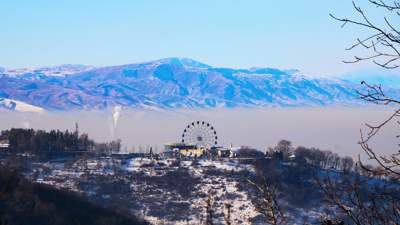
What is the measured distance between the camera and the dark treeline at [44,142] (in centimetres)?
8041

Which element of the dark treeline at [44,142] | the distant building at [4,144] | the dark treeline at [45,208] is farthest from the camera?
the dark treeline at [44,142]

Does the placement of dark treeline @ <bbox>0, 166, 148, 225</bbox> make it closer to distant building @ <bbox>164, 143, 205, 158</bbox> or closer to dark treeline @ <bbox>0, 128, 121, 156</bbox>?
dark treeline @ <bbox>0, 128, 121, 156</bbox>

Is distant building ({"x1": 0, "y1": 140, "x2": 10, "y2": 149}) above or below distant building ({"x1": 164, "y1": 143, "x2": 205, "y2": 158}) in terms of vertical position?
below

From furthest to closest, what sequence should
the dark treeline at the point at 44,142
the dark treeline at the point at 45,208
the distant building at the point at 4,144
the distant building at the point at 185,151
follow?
1. the distant building at the point at 185,151
2. the dark treeline at the point at 44,142
3. the distant building at the point at 4,144
4. the dark treeline at the point at 45,208

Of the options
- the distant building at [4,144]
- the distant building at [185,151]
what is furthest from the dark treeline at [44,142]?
the distant building at [185,151]

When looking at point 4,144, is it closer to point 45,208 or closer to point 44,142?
point 44,142

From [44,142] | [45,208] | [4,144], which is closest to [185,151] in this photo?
[44,142]

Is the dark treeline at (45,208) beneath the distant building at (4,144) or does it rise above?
beneath

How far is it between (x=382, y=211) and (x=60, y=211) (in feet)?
131

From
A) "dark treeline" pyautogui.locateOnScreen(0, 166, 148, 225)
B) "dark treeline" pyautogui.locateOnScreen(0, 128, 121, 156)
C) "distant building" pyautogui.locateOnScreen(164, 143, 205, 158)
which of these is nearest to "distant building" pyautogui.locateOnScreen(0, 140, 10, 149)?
"dark treeline" pyautogui.locateOnScreen(0, 128, 121, 156)

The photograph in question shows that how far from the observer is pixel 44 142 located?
269 ft

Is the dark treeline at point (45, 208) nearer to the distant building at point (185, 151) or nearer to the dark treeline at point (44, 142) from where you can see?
the dark treeline at point (44, 142)

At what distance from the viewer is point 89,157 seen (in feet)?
285

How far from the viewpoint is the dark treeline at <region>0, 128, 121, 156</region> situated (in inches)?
3166
